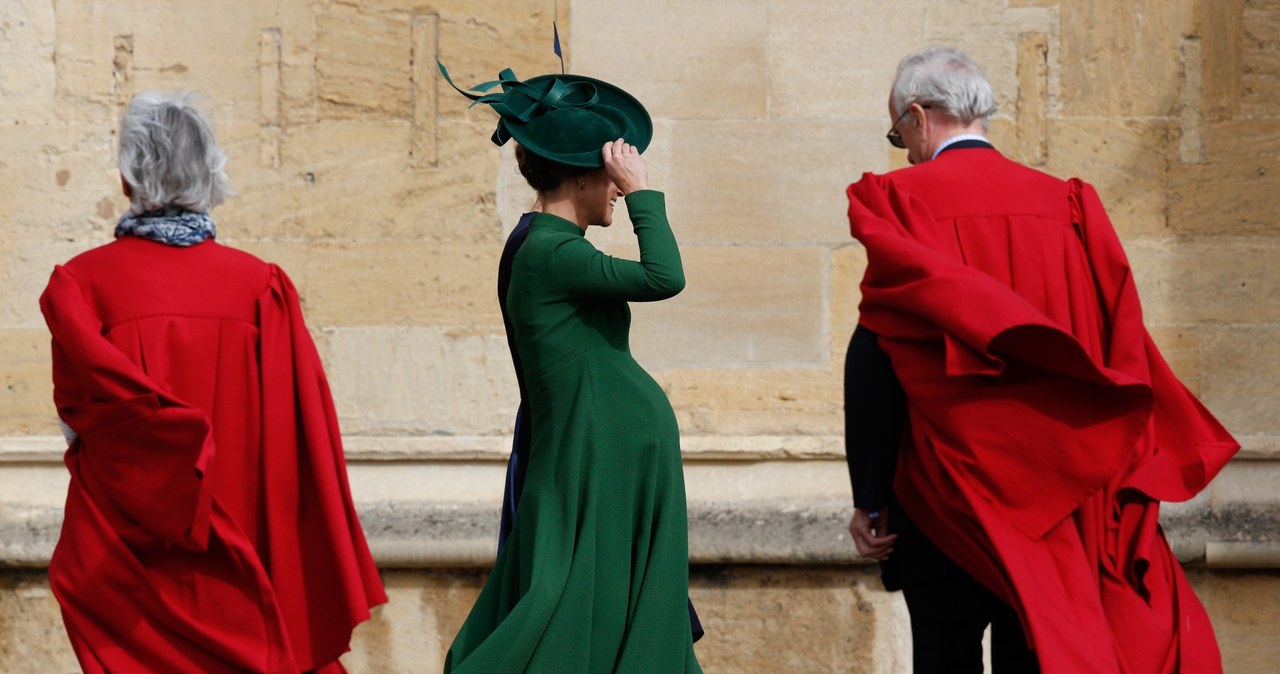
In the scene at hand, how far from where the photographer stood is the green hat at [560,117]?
3.51 meters

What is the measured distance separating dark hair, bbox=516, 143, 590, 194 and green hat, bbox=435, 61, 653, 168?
1.3 inches

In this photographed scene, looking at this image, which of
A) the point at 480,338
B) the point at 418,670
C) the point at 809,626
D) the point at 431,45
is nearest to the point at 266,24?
the point at 431,45

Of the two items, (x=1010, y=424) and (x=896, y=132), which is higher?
(x=896, y=132)

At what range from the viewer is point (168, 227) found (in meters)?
3.93

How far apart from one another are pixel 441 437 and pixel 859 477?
5.94 ft

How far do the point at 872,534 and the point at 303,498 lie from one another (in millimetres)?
1254

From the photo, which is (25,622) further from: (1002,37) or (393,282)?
(1002,37)

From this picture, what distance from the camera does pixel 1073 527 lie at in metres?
3.44

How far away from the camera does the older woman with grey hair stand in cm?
377

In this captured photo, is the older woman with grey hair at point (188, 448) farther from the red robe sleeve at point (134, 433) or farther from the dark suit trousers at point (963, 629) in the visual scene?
the dark suit trousers at point (963, 629)

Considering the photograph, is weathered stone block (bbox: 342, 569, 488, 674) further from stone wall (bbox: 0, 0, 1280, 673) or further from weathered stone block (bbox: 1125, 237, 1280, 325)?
weathered stone block (bbox: 1125, 237, 1280, 325)

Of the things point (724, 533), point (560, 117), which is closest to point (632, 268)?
point (560, 117)

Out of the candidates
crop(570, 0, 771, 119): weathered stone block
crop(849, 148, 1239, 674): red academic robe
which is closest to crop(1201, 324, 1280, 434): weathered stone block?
crop(570, 0, 771, 119): weathered stone block

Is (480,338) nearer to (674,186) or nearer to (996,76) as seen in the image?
(674,186)
